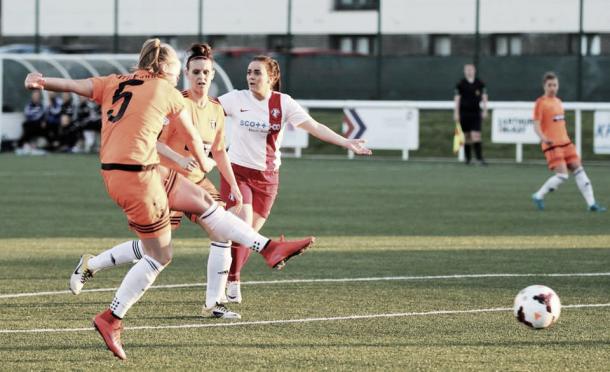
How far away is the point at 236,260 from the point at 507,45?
30.7 m

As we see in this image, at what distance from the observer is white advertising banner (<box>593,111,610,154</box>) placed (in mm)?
30859

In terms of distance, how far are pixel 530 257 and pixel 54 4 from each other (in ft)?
112

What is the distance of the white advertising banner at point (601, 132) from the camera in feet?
101

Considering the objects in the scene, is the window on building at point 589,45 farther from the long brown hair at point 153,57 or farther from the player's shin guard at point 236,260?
the long brown hair at point 153,57

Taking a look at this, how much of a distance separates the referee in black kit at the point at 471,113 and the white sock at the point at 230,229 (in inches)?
849

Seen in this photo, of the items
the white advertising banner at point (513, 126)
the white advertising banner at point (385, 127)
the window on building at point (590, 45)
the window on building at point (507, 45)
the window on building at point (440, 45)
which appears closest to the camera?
the white advertising banner at point (513, 126)

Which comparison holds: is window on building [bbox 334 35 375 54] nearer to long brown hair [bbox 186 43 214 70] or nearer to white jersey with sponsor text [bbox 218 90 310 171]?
white jersey with sponsor text [bbox 218 90 310 171]

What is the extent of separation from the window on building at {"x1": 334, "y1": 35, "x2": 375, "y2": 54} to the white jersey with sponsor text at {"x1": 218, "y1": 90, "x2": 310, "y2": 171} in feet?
107

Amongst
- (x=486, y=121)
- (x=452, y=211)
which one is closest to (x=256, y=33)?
(x=486, y=121)

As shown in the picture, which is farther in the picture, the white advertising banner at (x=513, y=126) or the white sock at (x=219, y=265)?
the white advertising banner at (x=513, y=126)

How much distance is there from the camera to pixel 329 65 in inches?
1558

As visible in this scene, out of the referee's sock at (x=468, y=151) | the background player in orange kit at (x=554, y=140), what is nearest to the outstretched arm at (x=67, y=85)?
the background player in orange kit at (x=554, y=140)

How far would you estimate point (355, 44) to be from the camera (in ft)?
148

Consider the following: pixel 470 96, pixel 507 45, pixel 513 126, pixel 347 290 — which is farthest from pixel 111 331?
pixel 507 45
